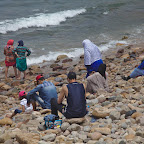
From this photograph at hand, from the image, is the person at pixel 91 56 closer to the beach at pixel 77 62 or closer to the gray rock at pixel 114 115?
the beach at pixel 77 62

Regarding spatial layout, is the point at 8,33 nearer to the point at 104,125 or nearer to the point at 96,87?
the point at 96,87

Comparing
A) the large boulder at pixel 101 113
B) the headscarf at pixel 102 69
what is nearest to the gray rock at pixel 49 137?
the large boulder at pixel 101 113

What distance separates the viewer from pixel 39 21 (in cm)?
2139

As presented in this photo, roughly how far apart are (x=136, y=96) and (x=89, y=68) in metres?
1.83

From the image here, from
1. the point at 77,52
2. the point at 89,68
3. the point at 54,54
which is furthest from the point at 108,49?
the point at 89,68

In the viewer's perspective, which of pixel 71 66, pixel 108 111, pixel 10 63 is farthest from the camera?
pixel 71 66

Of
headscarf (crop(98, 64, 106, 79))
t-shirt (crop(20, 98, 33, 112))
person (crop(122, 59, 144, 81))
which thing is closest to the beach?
t-shirt (crop(20, 98, 33, 112))

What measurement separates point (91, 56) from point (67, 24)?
13569mm

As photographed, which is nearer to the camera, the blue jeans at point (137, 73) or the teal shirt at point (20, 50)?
the blue jeans at point (137, 73)

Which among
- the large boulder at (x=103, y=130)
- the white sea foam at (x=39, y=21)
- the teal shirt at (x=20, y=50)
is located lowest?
the large boulder at (x=103, y=130)

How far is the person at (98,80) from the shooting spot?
6.82 metres

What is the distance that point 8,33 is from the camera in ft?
59.7

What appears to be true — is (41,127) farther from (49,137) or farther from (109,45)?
(109,45)

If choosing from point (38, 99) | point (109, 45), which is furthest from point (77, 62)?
point (38, 99)
